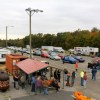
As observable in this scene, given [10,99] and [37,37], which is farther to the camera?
[37,37]

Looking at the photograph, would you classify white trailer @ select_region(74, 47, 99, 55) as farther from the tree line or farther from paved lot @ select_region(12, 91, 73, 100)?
paved lot @ select_region(12, 91, 73, 100)

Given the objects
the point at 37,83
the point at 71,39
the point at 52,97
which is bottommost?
the point at 52,97

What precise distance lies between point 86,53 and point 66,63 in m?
31.4

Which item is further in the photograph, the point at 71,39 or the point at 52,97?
the point at 71,39

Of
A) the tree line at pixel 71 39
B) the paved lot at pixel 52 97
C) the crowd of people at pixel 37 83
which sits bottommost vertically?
the paved lot at pixel 52 97

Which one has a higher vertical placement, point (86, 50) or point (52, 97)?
point (86, 50)

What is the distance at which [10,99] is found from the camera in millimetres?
20031

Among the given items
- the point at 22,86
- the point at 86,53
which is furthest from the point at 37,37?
the point at 22,86

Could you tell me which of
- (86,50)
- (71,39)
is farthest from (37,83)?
(71,39)

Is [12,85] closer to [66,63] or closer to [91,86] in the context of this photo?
[91,86]

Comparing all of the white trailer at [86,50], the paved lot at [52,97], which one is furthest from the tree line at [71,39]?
the paved lot at [52,97]

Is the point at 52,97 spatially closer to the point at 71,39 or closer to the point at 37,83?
the point at 37,83

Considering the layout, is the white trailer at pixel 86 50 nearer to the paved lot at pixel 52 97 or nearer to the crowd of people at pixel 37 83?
the crowd of people at pixel 37 83

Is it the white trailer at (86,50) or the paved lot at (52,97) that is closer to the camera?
the paved lot at (52,97)
